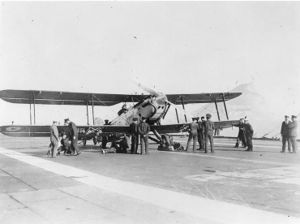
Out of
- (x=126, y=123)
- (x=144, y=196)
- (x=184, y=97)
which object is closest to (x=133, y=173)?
(x=144, y=196)

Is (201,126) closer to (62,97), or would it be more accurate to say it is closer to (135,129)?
(135,129)

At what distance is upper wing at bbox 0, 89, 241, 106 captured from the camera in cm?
1908

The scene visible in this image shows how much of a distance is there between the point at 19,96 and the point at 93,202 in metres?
14.1

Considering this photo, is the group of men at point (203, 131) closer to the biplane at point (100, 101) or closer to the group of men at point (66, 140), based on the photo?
the biplane at point (100, 101)

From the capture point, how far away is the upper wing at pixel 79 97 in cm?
1908

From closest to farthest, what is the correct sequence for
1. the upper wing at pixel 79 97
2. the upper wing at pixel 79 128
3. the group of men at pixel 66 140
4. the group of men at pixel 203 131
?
the group of men at pixel 66 140 → the group of men at pixel 203 131 → the upper wing at pixel 79 128 → the upper wing at pixel 79 97

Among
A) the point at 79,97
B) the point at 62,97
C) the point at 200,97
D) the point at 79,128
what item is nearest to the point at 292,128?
the point at 200,97

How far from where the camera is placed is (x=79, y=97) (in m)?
21.3

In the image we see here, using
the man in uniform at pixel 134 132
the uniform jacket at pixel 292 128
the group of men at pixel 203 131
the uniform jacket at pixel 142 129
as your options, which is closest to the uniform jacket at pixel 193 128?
the group of men at pixel 203 131

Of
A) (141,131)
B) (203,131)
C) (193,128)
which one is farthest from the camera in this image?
(193,128)

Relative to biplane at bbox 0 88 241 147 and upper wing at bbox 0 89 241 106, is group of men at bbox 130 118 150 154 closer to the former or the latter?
biplane at bbox 0 88 241 147

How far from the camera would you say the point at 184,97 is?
80.5 feet

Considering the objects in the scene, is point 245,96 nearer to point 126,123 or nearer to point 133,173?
point 126,123

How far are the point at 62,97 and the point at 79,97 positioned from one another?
3.09 ft
